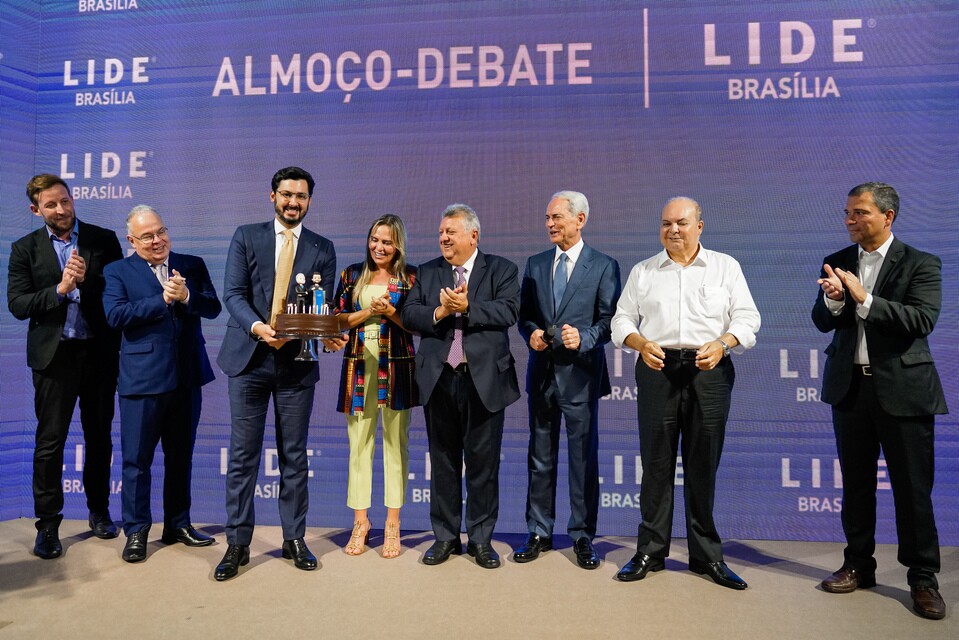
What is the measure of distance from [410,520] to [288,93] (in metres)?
2.90

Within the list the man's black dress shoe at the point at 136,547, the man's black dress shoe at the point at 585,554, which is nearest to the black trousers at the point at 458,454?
the man's black dress shoe at the point at 585,554

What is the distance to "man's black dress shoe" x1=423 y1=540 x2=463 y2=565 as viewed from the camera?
3.77 meters

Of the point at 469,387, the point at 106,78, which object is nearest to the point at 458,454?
the point at 469,387

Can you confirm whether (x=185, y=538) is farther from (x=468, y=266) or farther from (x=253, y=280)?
(x=468, y=266)

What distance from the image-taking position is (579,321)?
3.77 meters

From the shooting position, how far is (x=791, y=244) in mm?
4469

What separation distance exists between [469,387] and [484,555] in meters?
0.86

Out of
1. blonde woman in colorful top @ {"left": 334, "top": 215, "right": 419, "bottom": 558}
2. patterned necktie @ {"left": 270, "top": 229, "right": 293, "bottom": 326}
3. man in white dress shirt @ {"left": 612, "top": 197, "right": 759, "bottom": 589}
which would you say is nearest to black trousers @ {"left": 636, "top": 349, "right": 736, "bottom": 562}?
man in white dress shirt @ {"left": 612, "top": 197, "right": 759, "bottom": 589}

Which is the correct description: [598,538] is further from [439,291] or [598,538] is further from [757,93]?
[757,93]

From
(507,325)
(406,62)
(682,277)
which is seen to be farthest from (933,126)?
(406,62)

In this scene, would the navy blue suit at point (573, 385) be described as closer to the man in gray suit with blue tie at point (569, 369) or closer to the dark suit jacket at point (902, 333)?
the man in gray suit with blue tie at point (569, 369)

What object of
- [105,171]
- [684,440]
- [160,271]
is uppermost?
[105,171]

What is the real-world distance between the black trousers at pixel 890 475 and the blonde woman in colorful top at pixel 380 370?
216 cm

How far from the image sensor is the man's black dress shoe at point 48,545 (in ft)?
13.0
